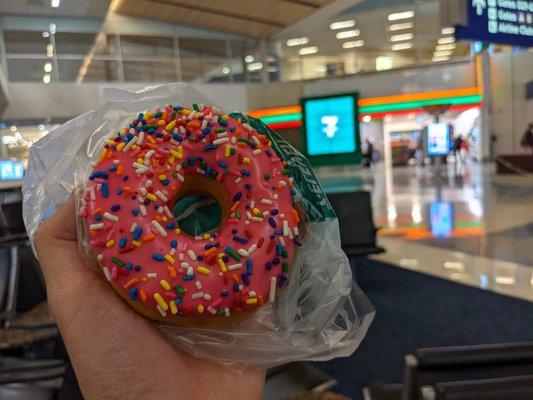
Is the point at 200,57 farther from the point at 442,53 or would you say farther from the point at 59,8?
the point at 442,53

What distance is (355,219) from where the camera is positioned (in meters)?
4.89

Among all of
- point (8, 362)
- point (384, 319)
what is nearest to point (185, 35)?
point (384, 319)

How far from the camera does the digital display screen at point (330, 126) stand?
8.09 m

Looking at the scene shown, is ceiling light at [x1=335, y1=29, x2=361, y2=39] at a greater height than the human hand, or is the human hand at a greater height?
ceiling light at [x1=335, y1=29, x2=361, y2=39]

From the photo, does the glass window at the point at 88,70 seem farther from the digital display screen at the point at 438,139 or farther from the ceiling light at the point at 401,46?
the digital display screen at the point at 438,139

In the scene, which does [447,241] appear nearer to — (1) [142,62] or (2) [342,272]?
(2) [342,272]

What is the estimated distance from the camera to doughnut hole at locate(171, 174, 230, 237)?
95 centimetres

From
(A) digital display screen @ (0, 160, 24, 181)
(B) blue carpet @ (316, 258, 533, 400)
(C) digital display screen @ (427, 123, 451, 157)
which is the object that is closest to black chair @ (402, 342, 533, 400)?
(B) blue carpet @ (316, 258, 533, 400)

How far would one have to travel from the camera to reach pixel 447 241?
6.21 metres

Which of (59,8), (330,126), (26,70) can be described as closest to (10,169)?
(26,70)

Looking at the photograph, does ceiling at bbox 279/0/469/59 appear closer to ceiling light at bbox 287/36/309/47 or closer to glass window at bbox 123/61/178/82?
ceiling light at bbox 287/36/309/47

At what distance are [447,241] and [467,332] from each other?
2971 mm

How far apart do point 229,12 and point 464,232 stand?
1218 centimetres

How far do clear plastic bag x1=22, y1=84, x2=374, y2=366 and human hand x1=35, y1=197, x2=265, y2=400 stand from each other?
0.21 ft
